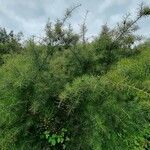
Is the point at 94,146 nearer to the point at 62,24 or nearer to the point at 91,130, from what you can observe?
the point at 91,130

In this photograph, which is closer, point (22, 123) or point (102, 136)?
point (102, 136)

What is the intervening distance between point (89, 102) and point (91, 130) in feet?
0.90

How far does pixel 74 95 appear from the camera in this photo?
13.9ft

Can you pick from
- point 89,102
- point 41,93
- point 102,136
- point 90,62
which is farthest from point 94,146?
point 90,62

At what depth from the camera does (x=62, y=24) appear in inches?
203

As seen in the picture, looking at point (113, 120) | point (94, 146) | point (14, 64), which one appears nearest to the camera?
point (94, 146)

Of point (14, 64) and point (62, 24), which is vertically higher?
point (62, 24)

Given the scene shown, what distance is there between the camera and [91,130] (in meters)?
4.32

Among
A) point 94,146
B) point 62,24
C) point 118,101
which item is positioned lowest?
point 94,146

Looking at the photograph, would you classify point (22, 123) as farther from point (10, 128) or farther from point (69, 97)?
point (69, 97)

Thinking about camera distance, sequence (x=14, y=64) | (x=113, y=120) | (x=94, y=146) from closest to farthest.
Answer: (x=94, y=146) → (x=113, y=120) → (x=14, y=64)

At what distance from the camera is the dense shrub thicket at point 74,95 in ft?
14.2

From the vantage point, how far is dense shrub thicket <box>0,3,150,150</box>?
4.33m

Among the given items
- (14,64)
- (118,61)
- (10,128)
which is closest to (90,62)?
(118,61)
